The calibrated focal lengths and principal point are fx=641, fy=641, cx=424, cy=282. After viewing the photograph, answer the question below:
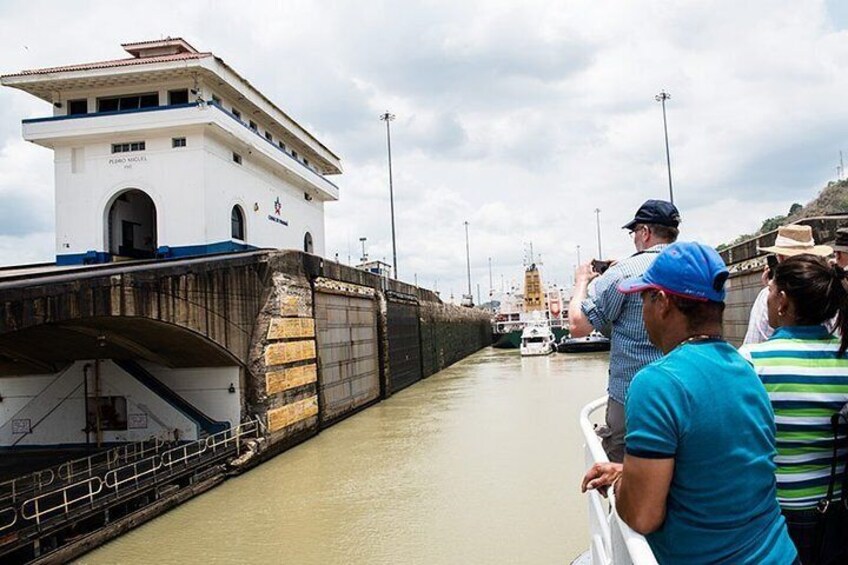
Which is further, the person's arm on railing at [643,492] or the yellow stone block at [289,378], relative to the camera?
the yellow stone block at [289,378]

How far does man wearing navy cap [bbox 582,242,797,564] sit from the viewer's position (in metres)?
1.45

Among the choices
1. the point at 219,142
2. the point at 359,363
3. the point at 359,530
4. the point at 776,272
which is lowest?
the point at 359,530

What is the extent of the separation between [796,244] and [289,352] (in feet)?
32.5

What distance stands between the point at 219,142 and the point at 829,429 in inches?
707

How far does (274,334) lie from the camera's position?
11.3 meters

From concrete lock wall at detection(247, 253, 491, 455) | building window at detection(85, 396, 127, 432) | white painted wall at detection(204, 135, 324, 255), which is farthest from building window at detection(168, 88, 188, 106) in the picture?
building window at detection(85, 396, 127, 432)

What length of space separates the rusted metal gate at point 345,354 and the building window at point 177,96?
7348 mm

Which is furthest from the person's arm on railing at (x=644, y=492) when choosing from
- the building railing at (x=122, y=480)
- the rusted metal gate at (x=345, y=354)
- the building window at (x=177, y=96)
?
the building window at (x=177, y=96)

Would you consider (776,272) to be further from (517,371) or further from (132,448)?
(517,371)

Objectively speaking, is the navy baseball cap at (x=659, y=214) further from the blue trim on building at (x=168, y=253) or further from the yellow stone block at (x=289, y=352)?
the blue trim on building at (x=168, y=253)

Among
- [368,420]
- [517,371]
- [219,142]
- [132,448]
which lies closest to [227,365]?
[132,448]

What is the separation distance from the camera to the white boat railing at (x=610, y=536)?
145 centimetres

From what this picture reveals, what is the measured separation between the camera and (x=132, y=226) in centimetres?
1964

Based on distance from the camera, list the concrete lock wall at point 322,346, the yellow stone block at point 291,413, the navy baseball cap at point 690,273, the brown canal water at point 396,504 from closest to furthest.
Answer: the navy baseball cap at point 690,273 < the brown canal water at point 396,504 < the yellow stone block at point 291,413 < the concrete lock wall at point 322,346
